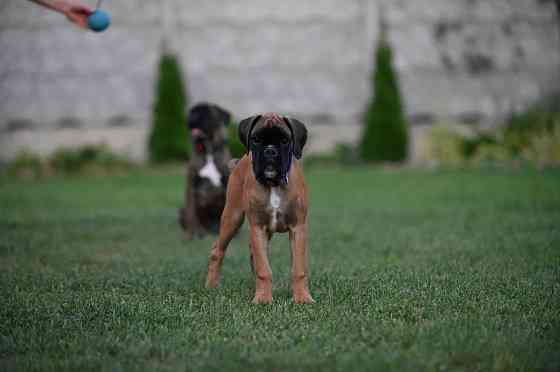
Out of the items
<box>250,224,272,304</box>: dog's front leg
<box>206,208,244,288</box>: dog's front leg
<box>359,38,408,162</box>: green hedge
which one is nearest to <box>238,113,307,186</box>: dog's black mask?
<box>250,224,272,304</box>: dog's front leg

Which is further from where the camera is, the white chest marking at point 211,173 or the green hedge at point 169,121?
the green hedge at point 169,121

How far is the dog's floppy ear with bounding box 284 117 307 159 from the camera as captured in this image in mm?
5035

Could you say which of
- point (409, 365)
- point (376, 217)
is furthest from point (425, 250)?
point (409, 365)

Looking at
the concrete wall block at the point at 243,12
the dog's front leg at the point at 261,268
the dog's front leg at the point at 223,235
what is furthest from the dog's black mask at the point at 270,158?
the concrete wall block at the point at 243,12

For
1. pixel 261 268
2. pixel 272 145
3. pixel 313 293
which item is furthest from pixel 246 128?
pixel 313 293

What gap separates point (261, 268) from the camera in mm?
5180

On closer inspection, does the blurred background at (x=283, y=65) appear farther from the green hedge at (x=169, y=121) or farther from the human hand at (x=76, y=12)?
the human hand at (x=76, y=12)

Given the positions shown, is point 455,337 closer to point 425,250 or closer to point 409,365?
point 409,365

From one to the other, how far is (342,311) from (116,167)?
1317 centimetres

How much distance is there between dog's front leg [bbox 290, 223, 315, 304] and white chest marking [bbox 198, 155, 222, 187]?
3.63 metres

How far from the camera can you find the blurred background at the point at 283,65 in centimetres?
1731

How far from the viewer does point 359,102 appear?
17.6 metres

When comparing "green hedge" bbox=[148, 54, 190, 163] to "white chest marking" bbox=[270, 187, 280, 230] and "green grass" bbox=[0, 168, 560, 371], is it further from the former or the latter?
"white chest marking" bbox=[270, 187, 280, 230]

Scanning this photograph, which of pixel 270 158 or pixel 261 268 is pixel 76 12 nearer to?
pixel 270 158
